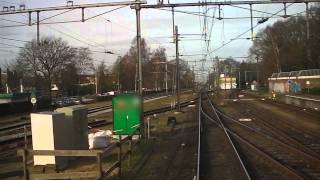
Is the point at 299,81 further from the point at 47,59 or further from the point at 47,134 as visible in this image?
the point at 47,134

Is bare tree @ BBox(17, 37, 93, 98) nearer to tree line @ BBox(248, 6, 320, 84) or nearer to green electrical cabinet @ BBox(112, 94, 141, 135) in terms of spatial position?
tree line @ BBox(248, 6, 320, 84)

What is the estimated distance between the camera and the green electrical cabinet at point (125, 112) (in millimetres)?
24188

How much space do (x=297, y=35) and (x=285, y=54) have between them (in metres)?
6.19

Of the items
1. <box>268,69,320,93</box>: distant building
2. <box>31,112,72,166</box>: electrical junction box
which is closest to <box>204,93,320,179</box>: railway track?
<box>31,112,72,166</box>: electrical junction box

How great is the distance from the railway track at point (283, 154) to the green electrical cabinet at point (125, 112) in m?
4.88

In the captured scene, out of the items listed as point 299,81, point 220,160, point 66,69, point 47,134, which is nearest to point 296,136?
point 220,160

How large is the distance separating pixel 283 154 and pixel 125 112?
8.25 meters

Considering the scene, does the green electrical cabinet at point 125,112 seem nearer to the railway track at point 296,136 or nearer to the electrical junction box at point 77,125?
the electrical junction box at point 77,125

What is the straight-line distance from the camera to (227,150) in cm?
2044

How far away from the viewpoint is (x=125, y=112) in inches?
958

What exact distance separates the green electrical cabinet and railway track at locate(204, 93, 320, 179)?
488 centimetres

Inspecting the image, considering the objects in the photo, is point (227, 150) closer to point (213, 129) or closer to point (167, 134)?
point (167, 134)

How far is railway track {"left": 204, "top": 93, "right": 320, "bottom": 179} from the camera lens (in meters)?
14.6

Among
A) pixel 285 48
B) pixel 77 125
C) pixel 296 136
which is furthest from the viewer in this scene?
pixel 285 48
